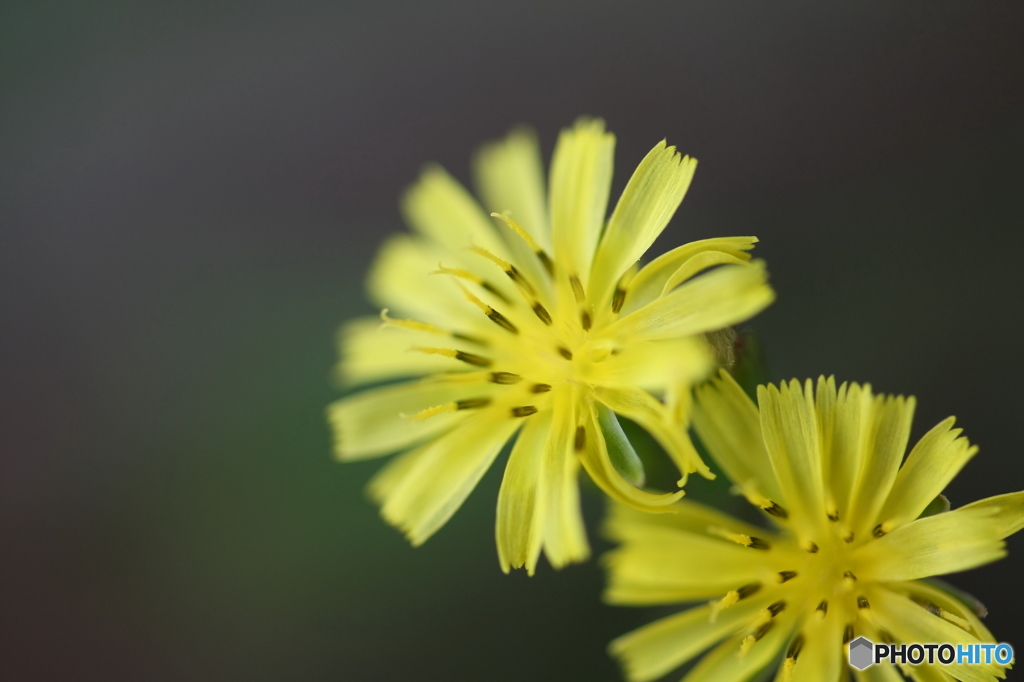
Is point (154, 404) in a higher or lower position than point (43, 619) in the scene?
higher

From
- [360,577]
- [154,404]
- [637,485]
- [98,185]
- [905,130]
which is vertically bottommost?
[360,577]

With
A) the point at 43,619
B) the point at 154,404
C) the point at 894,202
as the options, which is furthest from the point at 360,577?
the point at 894,202

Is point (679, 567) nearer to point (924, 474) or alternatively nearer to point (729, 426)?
point (729, 426)

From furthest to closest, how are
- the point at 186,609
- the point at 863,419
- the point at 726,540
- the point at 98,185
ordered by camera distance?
the point at 98,185 → the point at 186,609 → the point at 726,540 → the point at 863,419

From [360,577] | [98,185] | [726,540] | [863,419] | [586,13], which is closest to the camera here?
[863,419]

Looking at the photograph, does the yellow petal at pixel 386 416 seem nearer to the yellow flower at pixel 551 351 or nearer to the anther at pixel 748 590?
the yellow flower at pixel 551 351

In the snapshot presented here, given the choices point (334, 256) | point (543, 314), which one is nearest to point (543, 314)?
point (543, 314)

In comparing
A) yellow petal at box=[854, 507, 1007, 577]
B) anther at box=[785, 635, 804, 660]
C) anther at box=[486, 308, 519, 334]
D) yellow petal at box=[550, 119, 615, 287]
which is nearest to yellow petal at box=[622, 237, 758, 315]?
yellow petal at box=[550, 119, 615, 287]

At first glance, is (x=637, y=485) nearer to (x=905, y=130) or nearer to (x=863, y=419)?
(x=863, y=419)
